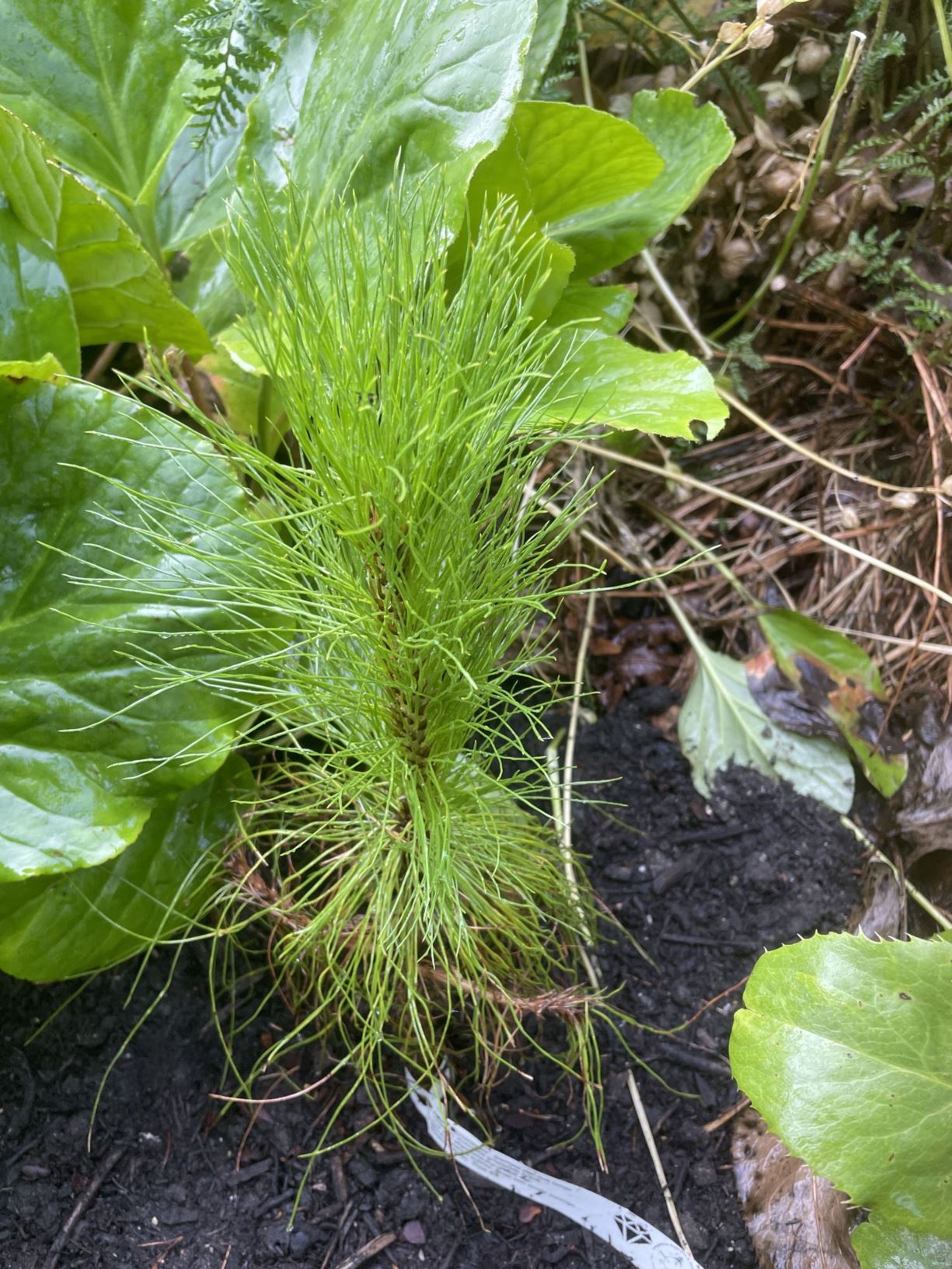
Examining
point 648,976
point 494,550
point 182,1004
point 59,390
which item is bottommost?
point 648,976

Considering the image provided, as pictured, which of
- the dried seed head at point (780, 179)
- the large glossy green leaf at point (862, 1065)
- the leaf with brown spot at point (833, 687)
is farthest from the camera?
the dried seed head at point (780, 179)

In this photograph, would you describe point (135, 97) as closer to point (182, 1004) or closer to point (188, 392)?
point (188, 392)

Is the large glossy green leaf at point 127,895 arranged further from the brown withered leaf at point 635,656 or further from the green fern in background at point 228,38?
the green fern in background at point 228,38

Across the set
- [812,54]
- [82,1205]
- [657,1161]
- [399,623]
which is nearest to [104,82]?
[399,623]

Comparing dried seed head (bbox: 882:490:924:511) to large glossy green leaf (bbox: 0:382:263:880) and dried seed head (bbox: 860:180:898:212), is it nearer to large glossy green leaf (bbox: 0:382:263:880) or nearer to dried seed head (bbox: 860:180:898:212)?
dried seed head (bbox: 860:180:898:212)

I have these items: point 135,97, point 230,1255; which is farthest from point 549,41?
point 230,1255

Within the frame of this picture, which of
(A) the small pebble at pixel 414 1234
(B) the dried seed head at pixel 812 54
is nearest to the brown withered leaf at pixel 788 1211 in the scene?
(A) the small pebble at pixel 414 1234
